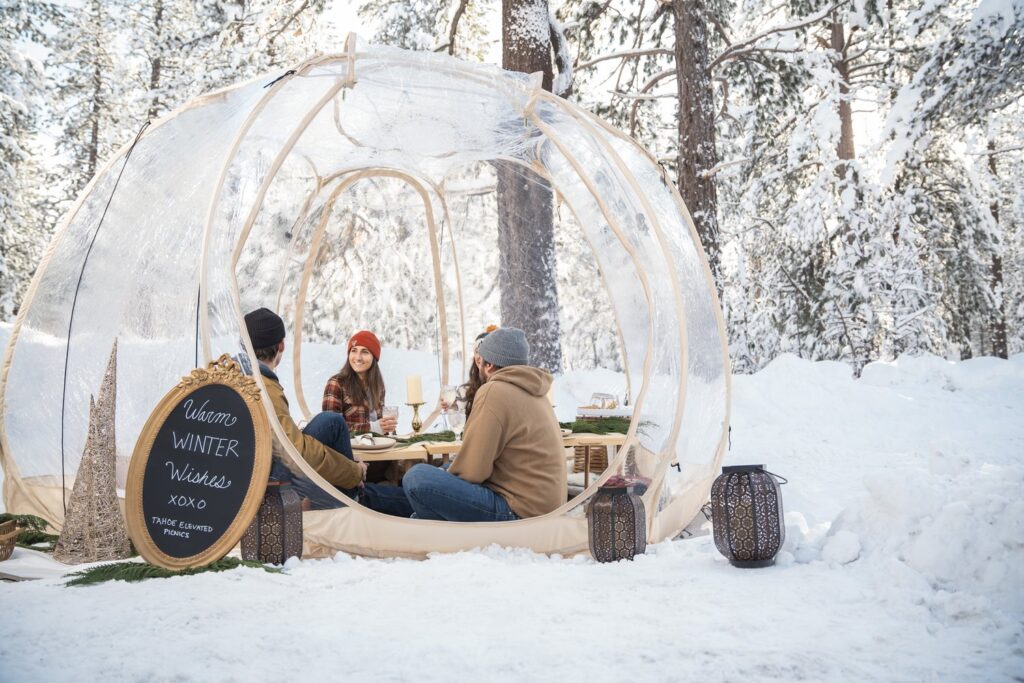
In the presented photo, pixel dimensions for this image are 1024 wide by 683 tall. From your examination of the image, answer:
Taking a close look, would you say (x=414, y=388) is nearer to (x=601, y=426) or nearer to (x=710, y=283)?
(x=601, y=426)

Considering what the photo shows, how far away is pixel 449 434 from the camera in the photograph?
15.2ft

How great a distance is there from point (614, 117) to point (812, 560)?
7.15 metres

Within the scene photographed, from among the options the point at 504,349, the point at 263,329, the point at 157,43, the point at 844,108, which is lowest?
the point at 504,349

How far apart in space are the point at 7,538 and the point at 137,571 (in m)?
0.85

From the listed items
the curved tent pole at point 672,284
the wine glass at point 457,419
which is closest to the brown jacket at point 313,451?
the wine glass at point 457,419

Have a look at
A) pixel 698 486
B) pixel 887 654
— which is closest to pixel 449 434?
pixel 698 486

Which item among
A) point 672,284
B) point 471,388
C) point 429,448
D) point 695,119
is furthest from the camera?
point 695,119

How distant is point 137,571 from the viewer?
2.93 m

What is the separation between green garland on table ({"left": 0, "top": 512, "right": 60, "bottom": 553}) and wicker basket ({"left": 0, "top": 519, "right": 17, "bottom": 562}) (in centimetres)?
6

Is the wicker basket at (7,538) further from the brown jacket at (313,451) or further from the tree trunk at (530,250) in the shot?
the tree trunk at (530,250)

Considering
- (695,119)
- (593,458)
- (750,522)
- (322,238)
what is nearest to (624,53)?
(695,119)

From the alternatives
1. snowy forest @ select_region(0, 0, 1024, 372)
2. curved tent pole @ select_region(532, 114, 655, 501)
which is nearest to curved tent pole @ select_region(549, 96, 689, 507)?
curved tent pole @ select_region(532, 114, 655, 501)

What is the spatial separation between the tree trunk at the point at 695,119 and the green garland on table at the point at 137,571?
561 centimetres

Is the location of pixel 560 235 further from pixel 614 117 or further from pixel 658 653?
pixel 658 653
